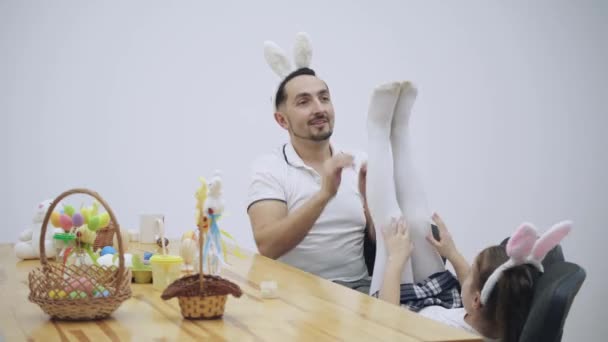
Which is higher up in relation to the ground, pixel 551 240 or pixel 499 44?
pixel 499 44

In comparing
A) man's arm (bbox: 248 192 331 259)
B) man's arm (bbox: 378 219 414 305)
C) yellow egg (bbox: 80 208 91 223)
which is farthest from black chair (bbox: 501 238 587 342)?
man's arm (bbox: 248 192 331 259)

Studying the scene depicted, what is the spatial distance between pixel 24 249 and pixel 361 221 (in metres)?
1.14

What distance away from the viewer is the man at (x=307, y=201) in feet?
9.27

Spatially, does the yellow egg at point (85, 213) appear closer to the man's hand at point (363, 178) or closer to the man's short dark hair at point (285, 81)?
the man's hand at point (363, 178)

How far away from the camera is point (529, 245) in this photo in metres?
1.90

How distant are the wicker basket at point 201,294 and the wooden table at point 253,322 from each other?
0.07 ft

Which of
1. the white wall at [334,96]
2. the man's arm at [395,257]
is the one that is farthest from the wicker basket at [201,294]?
the white wall at [334,96]

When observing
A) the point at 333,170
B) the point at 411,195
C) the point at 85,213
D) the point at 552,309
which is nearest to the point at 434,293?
the point at 411,195

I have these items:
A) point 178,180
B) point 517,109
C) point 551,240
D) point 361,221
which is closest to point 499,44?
point 517,109

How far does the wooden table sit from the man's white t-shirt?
0.91 meters

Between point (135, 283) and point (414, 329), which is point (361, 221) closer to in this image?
point (135, 283)

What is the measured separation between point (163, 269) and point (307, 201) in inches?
33.8

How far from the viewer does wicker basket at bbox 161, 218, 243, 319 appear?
1.58 meters

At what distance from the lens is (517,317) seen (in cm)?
189
